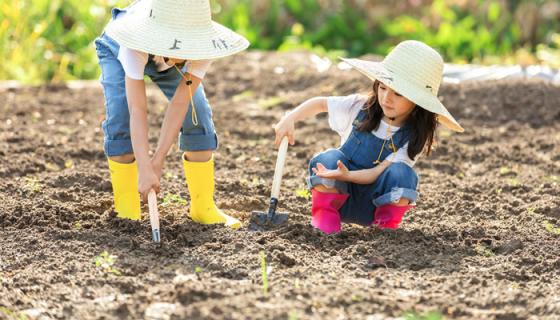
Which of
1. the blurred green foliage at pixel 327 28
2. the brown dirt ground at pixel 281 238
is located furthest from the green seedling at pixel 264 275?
the blurred green foliage at pixel 327 28

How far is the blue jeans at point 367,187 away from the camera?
397cm

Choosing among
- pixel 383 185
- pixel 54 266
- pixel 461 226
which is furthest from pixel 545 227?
pixel 54 266

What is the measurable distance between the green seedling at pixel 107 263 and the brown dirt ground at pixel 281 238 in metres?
0.02

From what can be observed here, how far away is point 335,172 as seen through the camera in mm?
3945

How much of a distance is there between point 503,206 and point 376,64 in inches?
41.6

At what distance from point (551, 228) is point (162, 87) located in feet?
5.76

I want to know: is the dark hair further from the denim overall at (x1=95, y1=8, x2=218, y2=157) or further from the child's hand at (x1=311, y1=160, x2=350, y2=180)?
the denim overall at (x1=95, y1=8, x2=218, y2=157)

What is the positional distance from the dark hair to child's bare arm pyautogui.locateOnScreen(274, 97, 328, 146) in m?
0.19

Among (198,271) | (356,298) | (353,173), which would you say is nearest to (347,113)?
(353,173)

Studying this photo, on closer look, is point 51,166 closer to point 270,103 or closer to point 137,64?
point 137,64

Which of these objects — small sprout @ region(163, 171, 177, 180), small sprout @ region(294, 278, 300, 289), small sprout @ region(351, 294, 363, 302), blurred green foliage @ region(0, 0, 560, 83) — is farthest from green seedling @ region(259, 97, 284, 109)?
small sprout @ region(351, 294, 363, 302)

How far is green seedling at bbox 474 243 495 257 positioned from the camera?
3.77 meters

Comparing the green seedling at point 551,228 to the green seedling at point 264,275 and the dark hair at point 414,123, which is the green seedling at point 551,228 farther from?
the green seedling at point 264,275

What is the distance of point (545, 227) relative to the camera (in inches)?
164
